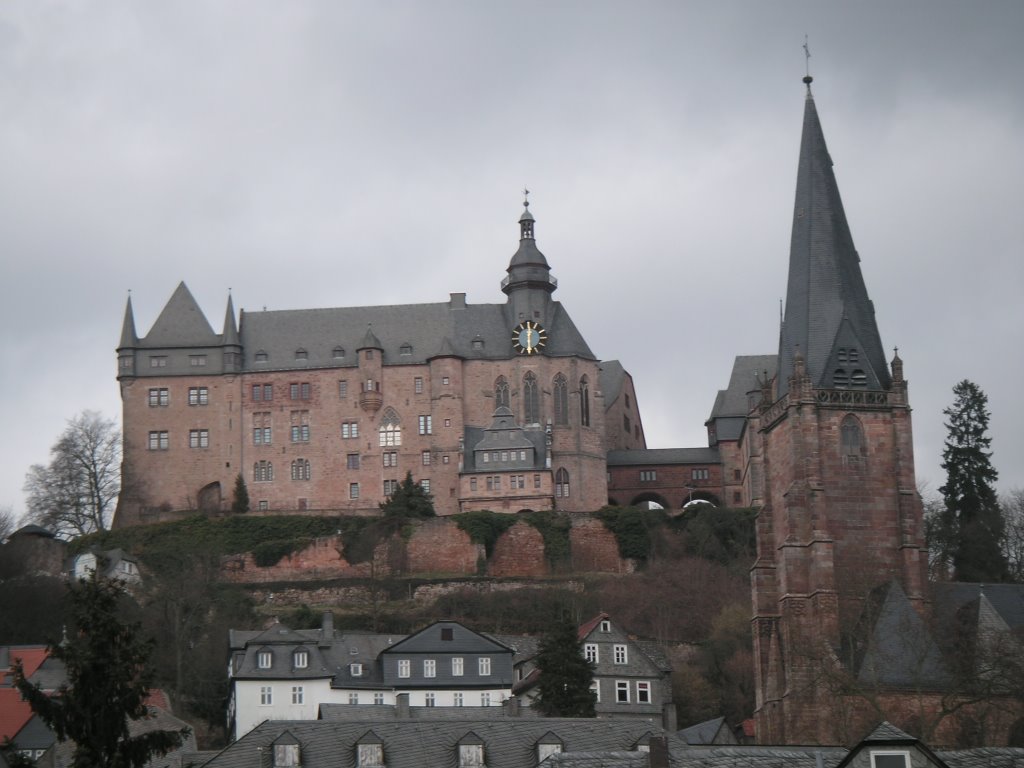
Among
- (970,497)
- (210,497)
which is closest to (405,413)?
(210,497)

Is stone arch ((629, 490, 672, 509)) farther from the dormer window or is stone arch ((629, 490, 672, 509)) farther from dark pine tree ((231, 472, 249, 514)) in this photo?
the dormer window

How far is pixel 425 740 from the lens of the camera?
47781 mm

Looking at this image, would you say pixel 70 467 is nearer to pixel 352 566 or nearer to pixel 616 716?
pixel 352 566

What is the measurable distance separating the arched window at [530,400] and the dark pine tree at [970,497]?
2657 cm

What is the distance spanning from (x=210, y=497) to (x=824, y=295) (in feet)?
180

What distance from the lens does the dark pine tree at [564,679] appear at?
63594 mm

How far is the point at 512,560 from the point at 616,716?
3141 centimetres

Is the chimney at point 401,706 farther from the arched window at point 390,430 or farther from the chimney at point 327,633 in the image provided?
the arched window at point 390,430

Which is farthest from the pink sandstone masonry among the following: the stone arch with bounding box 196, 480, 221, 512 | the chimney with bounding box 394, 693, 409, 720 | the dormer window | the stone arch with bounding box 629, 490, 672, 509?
the dormer window

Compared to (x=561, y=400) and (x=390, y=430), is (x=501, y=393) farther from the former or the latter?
(x=390, y=430)

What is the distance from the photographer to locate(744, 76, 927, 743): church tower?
62156 mm

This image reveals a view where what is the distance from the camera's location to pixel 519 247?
118 meters

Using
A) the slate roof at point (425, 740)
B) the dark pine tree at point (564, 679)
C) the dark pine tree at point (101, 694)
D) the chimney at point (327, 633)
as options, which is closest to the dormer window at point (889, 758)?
the dark pine tree at point (101, 694)

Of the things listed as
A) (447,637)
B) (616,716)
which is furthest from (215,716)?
(616,716)
